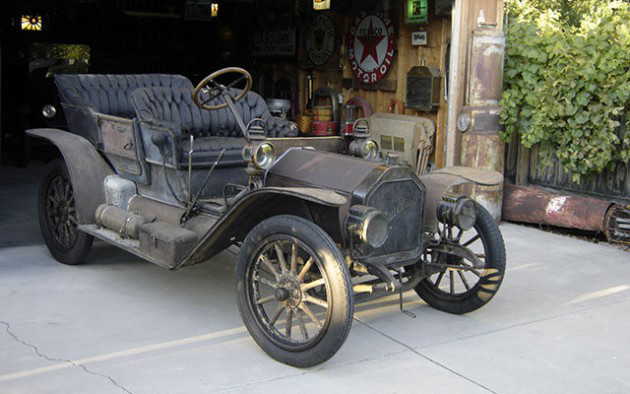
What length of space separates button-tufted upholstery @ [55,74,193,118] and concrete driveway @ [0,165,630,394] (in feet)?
3.72

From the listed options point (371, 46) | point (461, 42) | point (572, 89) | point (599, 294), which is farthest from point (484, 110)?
point (371, 46)

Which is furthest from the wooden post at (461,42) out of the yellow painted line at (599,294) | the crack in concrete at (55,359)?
the crack in concrete at (55,359)

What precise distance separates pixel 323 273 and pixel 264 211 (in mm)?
740

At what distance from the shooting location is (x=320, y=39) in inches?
398

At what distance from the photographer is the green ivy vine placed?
645 cm

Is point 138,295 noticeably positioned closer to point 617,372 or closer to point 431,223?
point 431,223

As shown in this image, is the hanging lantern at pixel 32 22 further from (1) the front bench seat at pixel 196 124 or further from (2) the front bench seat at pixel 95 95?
(1) the front bench seat at pixel 196 124

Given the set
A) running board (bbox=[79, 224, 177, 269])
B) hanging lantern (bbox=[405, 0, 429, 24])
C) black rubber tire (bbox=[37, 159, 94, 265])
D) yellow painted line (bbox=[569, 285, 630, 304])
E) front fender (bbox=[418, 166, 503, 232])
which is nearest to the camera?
front fender (bbox=[418, 166, 503, 232])

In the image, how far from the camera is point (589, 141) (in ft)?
21.8

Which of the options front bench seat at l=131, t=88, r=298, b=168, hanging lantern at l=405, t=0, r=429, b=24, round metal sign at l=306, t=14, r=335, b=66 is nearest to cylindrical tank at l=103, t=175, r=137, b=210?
front bench seat at l=131, t=88, r=298, b=168

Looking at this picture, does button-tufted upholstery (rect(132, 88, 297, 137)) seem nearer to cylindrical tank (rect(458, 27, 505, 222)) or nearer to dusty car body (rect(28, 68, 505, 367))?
dusty car body (rect(28, 68, 505, 367))

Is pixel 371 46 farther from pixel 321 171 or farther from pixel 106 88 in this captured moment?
pixel 321 171

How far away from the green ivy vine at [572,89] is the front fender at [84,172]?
375cm

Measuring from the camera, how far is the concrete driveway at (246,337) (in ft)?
11.5
